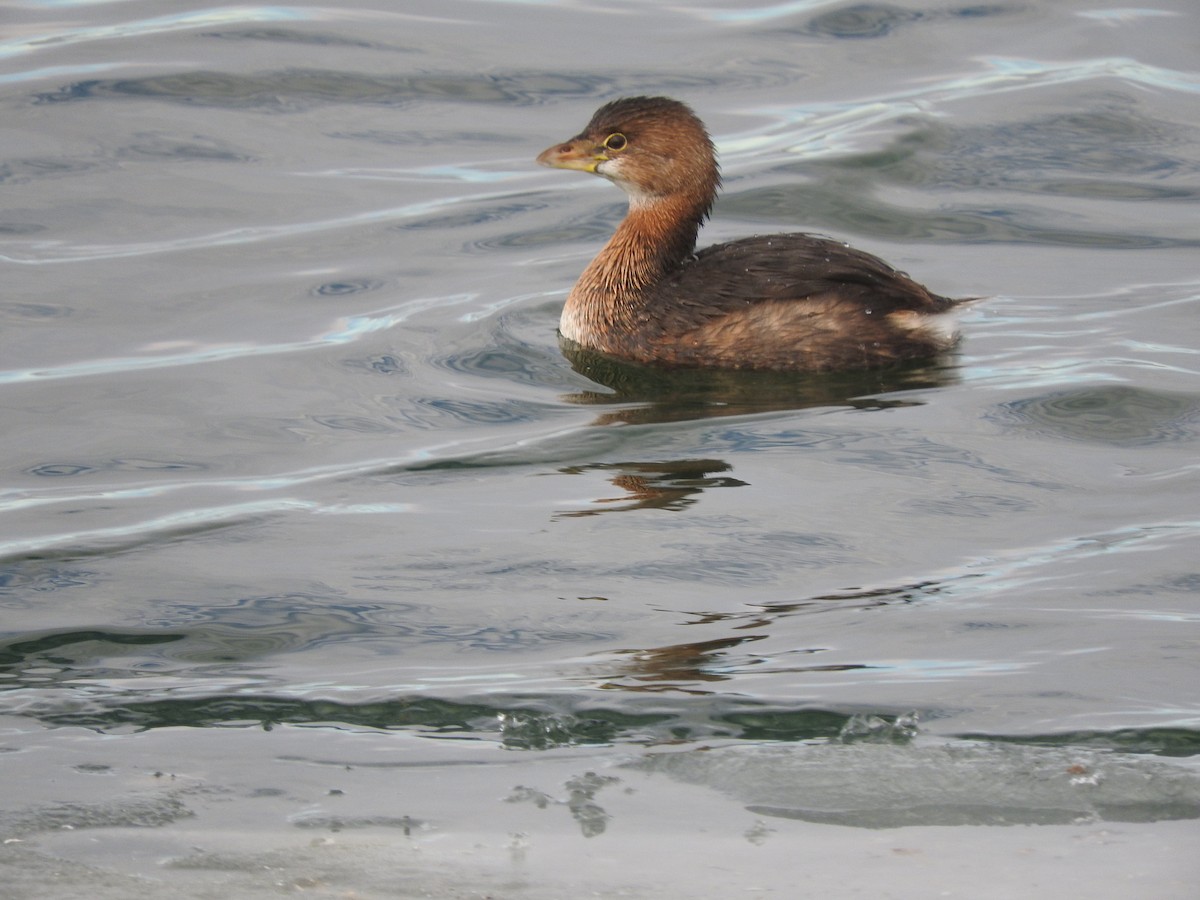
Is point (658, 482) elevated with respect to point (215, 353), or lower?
lower

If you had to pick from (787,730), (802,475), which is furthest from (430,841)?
(802,475)

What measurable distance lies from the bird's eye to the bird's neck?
27 centimetres

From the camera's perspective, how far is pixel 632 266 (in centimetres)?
841

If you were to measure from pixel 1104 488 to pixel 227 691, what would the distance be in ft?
10.6

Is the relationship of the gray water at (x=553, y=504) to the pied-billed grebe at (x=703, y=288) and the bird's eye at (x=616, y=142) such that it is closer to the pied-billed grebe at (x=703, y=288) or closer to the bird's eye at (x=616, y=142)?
the pied-billed grebe at (x=703, y=288)

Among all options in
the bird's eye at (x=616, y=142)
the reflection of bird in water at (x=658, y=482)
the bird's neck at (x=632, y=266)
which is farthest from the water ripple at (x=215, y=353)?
the reflection of bird in water at (x=658, y=482)

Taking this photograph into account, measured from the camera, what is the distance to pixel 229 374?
779cm

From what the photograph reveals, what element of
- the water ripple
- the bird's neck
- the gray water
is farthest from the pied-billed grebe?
the water ripple

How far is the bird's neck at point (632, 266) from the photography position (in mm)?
8195

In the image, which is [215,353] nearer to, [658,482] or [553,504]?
[553,504]

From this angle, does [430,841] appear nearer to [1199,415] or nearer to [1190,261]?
[1199,415]

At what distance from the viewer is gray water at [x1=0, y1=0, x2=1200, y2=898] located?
377cm

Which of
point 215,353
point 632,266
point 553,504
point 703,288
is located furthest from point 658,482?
point 215,353

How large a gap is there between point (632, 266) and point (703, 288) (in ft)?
1.88
